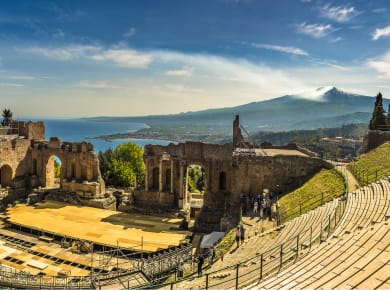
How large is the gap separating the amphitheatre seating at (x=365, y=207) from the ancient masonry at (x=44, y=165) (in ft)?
81.1

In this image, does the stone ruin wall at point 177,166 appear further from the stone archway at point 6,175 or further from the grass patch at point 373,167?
the stone archway at point 6,175

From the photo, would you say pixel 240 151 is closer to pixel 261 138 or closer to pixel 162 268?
pixel 162 268

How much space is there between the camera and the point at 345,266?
9.84m

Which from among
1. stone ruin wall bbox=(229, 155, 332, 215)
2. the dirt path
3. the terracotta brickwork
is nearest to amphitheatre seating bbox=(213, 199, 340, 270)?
the dirt path

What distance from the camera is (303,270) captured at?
10.3 metres

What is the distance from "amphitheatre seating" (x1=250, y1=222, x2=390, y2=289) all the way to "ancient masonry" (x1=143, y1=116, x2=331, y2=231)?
12.5 m

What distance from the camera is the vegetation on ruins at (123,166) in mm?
42656

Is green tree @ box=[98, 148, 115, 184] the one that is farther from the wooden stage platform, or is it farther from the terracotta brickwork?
the wooden stage platform

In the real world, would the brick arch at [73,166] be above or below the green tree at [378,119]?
below

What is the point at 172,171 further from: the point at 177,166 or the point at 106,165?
the point at 106,165

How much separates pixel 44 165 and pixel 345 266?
35.9 meters

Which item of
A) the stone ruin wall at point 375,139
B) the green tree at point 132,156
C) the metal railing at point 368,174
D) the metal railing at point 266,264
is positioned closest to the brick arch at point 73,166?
the green tree at point 132,156

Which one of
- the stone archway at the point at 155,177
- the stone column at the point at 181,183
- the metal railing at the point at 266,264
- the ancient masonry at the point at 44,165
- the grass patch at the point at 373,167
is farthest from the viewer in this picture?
the ancient masonry at the point at 44,165

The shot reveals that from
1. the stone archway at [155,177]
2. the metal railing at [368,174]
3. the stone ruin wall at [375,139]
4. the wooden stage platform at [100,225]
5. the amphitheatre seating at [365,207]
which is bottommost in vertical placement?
the wooden stage platform at [100,225]
